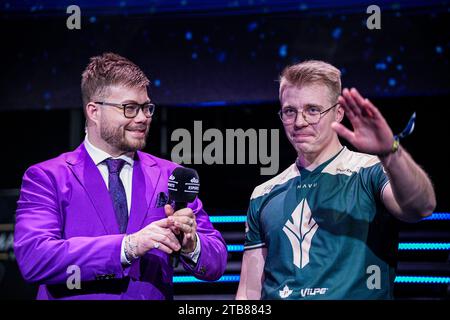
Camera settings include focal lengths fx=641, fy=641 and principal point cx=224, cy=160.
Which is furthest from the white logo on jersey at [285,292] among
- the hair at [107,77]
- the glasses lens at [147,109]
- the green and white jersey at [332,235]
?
the hair at [107,77]

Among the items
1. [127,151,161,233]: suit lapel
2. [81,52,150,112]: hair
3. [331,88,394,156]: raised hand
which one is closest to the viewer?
[331,88,394,156]: raised hand

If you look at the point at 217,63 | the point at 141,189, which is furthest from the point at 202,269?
the point at 217,63

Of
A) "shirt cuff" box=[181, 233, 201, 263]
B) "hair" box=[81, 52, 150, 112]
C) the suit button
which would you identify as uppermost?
"hair" box=[81, 52, 150, 112]

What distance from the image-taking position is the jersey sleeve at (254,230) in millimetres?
2258

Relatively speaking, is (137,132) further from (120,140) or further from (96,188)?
(96,188)

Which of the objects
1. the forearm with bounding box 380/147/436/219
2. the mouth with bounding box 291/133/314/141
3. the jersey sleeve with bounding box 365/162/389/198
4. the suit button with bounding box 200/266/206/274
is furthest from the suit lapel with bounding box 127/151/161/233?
the forearm with bounding box 380/147/436/219

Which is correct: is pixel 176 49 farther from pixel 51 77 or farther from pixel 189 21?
pixel 51 77

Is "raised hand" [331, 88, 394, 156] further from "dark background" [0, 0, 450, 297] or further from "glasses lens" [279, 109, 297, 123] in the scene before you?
"dark background" [0, 0, 450, 297]

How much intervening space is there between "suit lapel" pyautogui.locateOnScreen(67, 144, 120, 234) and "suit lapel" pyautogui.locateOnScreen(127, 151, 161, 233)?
7 centimetres

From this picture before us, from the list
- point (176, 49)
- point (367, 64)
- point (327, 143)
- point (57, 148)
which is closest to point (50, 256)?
point (57, 148)

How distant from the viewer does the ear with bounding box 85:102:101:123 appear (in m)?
2.35

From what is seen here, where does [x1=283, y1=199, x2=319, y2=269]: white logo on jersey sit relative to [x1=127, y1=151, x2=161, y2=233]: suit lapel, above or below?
below

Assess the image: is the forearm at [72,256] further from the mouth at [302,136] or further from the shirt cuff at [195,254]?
the mouth at [302,136]
